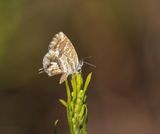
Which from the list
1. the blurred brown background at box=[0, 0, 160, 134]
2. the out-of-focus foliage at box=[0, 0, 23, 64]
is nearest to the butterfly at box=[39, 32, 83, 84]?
the out-of-focus foliage at box=[0, 0, 23, 64]

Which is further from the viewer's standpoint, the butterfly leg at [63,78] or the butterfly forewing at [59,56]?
the butterfly forewing at [59,56]

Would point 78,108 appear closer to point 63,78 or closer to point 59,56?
point 63,78

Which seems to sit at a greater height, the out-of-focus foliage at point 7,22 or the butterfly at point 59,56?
the out-of-focus foliage at point 7,22

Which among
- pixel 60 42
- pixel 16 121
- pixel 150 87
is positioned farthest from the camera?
pixel 150 87

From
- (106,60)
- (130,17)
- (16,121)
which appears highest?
(130,17)

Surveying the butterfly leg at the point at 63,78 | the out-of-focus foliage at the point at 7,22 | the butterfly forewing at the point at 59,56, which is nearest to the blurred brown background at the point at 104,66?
the out-of-focus foliage at the point at 7,22

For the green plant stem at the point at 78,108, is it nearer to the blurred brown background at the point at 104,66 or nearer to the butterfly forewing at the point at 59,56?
the butterfly forewing at the point at 59,56

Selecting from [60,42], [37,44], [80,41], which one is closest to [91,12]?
[80,41]

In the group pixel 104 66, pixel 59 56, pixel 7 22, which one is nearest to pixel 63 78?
pixel 59 56

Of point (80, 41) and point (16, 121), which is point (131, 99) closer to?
point (80, 41)
